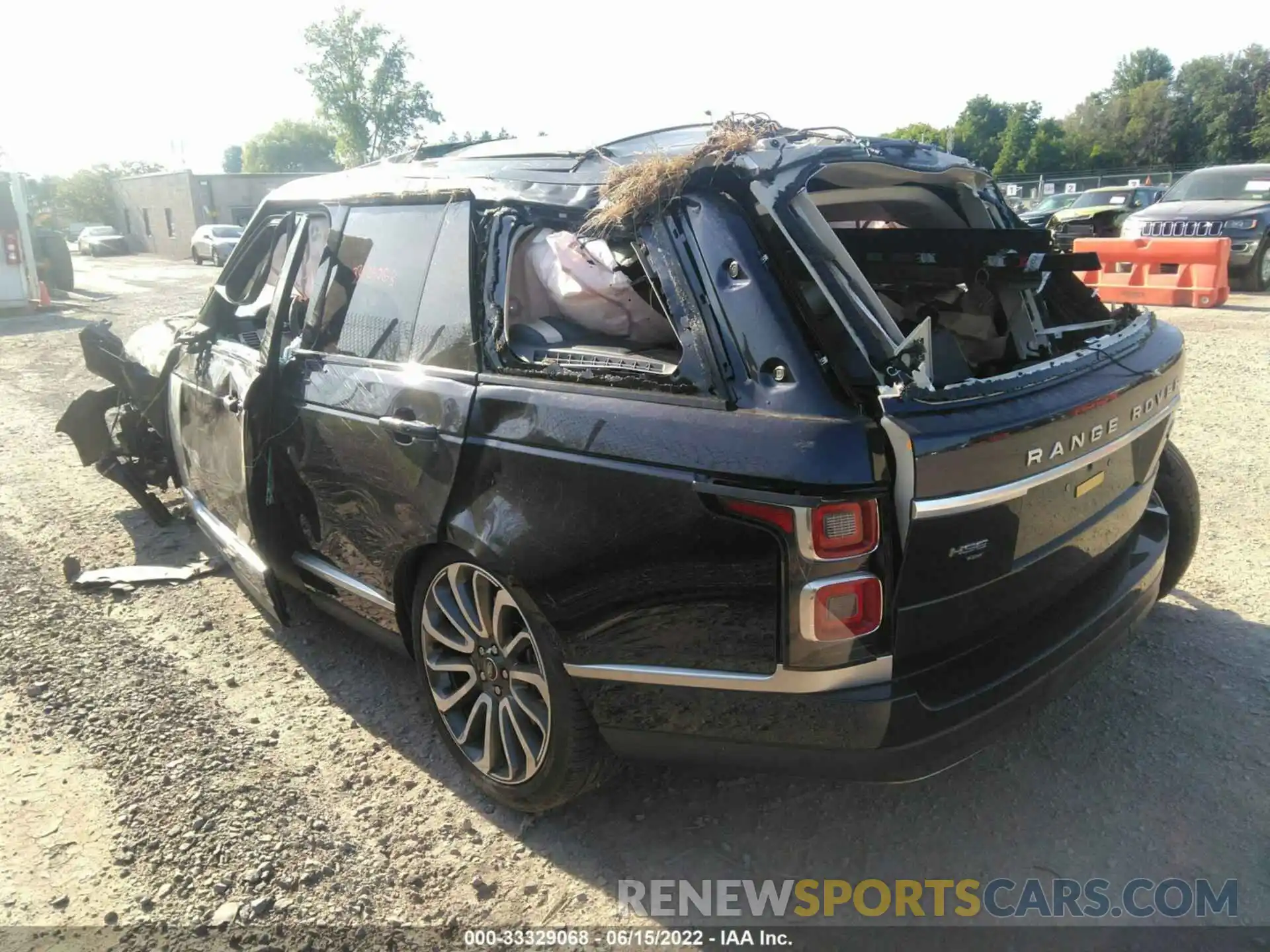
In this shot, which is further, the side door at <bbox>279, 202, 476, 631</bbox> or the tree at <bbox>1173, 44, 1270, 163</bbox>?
the tree at <bbox>1173, 44, 1270, 163</bbox>

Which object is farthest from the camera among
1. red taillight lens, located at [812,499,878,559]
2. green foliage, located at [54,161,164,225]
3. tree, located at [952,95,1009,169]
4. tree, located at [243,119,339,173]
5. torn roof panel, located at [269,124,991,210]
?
tree, located at [243,119,339,173]

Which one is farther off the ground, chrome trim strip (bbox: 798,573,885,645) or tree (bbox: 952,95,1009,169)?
tree (bbox: 952,95,1009,169)

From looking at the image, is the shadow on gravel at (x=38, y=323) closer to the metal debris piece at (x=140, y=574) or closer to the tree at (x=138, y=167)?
the metal debris piece at (x=140, y=574)

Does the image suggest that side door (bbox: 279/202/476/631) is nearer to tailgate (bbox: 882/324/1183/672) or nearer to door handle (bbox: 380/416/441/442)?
door handle (bbox: 380/416/441/442)

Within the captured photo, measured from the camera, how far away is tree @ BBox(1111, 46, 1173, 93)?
71.0 m

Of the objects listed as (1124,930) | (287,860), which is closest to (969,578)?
(1124,930)

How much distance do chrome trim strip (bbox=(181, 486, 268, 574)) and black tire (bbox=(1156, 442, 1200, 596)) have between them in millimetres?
3540

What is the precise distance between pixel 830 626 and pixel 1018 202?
88.2 ft

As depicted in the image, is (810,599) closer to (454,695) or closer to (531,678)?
(531,678)

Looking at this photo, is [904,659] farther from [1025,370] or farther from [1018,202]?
[1018,202]

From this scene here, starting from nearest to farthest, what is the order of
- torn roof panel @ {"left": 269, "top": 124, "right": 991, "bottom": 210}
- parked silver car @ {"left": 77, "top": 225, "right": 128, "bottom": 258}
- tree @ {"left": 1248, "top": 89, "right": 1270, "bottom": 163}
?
torn roof panel @ {"left": 269, "top": 124, "right": 991, "bottom": 210} → parked silver car @ {"left": 77, "top": 225, "right": 128, "bottom": 258} → tree @ {"left": 1248, "top": 89, "right": 1270, "bottom": 163}

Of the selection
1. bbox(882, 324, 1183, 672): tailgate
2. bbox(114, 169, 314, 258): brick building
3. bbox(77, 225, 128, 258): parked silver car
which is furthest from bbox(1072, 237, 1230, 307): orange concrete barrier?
bbox(77, 225, 128, 258): parked silver car

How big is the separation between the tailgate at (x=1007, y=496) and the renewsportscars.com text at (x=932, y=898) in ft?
2.33

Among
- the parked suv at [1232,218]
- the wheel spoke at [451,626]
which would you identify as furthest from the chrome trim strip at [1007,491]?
the parked suv at [1232,218]
